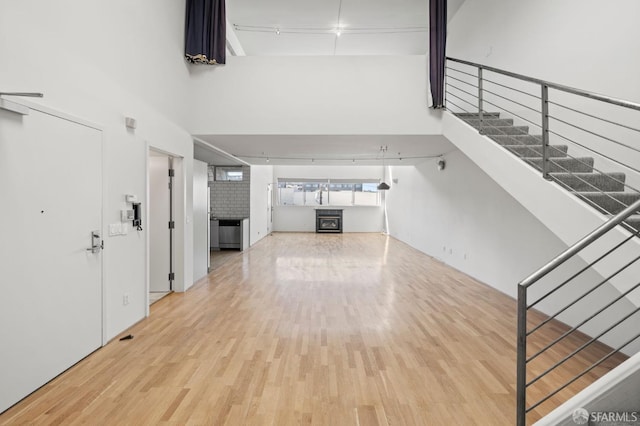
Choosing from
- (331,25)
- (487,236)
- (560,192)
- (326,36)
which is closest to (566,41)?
(560,192)

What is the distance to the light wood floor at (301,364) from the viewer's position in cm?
215

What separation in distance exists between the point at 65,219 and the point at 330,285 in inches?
149

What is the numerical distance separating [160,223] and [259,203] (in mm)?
6456

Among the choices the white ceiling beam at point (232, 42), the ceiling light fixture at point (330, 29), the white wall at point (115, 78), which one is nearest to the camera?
the white wall at point (115, 78)

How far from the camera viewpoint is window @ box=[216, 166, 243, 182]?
32.7ft

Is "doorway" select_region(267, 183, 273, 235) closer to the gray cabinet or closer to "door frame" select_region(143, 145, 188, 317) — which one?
the gray cabinet

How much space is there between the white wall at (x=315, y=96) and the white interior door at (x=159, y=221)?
82 centimetres

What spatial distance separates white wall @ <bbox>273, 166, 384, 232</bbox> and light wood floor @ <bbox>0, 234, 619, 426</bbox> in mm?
9634

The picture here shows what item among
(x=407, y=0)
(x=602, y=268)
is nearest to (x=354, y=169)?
(x=407, y=0)

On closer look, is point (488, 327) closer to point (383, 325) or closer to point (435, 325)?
point (435, 325)

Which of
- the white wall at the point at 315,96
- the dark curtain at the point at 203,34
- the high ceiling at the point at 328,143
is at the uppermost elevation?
the dark curtain at the point at 203,34

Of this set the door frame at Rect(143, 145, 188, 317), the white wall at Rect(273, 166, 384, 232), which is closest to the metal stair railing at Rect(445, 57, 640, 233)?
the door frame at Rect(143, 145, 188, 317)

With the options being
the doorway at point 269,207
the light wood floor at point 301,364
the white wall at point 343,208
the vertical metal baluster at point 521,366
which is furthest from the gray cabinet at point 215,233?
the vertical metal baluster at point 521,366

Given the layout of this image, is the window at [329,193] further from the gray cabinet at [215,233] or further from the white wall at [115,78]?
the white wall at [115,78]
